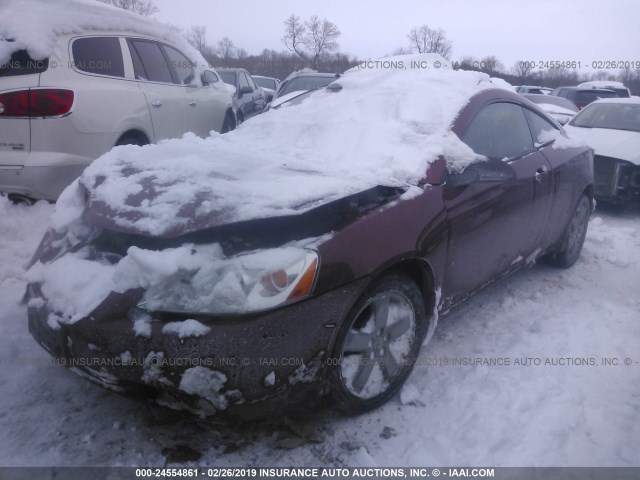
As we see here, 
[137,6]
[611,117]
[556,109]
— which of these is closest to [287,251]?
[611,117]

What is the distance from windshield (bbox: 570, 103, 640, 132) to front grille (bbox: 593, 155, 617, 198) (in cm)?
113

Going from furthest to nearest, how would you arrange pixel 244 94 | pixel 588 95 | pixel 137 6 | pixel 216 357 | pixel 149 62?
1. pixel 137 6
2. pixel 588 95
3. pixel 244 94
4. pixel 149 62
5. pixel 216 357

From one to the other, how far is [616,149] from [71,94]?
6194 mm

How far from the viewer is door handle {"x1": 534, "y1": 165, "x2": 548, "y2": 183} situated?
3502 millimetres

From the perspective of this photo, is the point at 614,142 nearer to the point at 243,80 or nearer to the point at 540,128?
the point at 540,128

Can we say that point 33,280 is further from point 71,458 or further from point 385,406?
point 385,406

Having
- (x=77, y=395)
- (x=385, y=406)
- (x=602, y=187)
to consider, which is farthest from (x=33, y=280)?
(x=602, y=187)

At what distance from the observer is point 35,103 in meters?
3.73

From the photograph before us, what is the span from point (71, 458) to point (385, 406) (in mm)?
1450

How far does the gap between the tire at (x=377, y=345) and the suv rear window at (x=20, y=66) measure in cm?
325

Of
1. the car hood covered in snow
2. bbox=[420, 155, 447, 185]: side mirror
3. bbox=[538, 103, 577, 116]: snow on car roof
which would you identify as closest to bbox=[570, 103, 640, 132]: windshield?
the car hood covered in snow

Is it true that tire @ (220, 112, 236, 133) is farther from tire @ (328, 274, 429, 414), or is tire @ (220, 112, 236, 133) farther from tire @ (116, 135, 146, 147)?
tire @ (328, 274, 429, 414)

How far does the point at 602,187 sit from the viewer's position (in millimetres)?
6270

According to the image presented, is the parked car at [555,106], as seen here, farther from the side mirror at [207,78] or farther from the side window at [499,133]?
the side window at [499,133]
